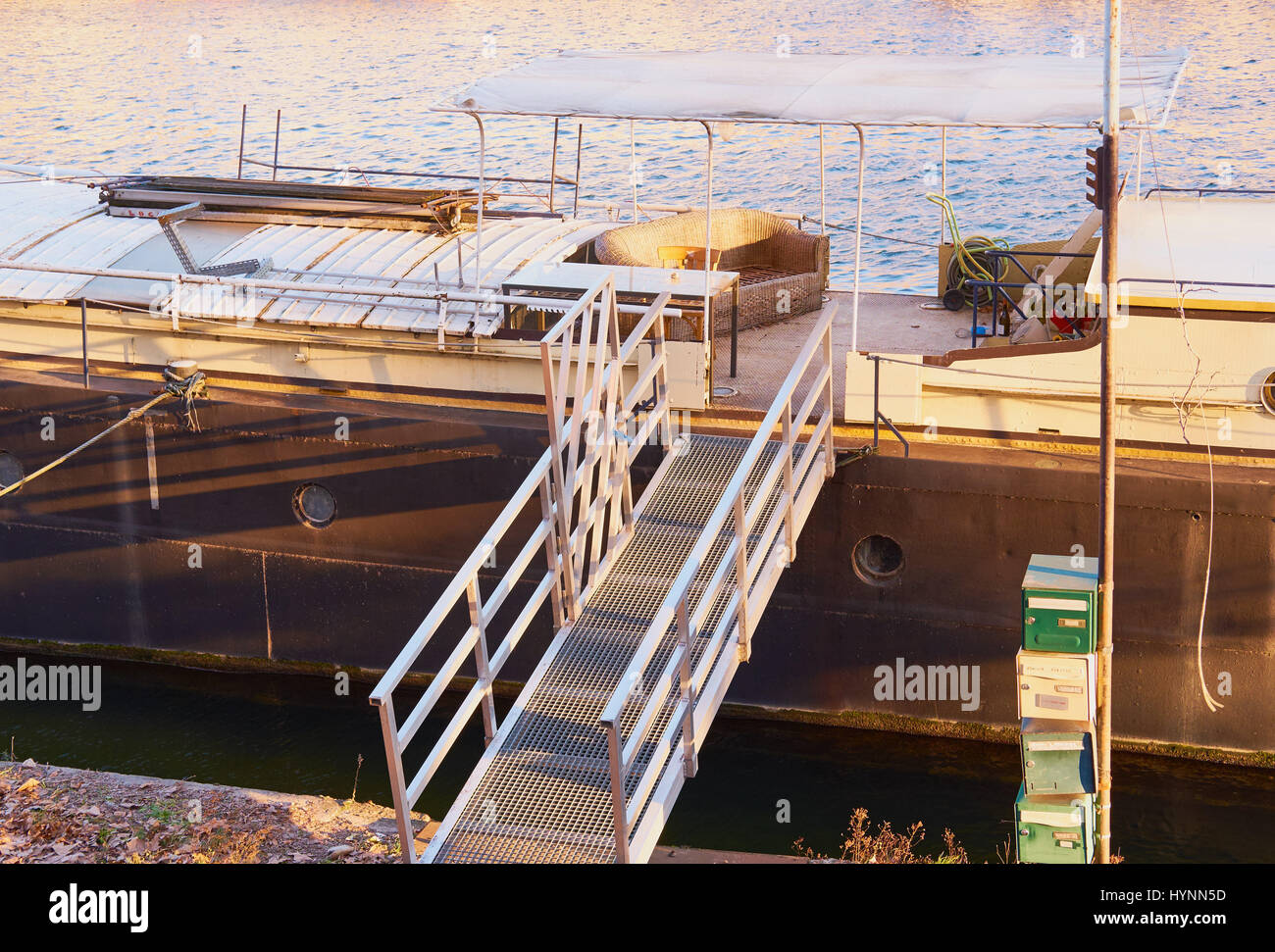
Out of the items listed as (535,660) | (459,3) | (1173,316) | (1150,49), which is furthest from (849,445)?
(459,3)

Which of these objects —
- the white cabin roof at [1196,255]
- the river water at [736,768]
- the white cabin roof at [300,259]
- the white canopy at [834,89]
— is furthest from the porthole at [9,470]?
the white cabin roof at [1196,255]

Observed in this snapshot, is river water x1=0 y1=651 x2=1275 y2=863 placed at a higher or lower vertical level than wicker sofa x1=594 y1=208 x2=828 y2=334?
lower

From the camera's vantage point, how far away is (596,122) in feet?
129

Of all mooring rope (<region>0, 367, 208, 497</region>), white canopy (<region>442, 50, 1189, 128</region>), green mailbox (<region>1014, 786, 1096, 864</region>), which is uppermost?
white canopy (<region>442, 50, 1189, 128</region>)

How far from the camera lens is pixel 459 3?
62.1m

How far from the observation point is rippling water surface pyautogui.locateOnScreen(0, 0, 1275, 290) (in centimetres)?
3400

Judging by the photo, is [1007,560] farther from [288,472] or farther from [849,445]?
[288,472]

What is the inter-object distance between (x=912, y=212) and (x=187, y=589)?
21.5 m

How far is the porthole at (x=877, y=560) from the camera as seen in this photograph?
13023 millimetres

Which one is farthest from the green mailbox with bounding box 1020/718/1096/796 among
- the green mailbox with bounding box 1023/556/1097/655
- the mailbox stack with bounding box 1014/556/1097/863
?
the green mailbox with bounding box 1023/556/1097/655

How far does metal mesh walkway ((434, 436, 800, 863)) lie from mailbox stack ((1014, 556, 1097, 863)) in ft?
6.87

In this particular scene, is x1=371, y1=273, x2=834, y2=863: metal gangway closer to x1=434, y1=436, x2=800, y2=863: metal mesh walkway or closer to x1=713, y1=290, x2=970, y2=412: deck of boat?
x1=434, y1=436, x2=800, y2=863: metal mesh walkway

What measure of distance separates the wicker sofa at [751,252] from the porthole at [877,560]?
3012 mm

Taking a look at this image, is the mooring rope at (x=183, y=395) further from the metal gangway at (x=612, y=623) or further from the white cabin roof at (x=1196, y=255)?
the white cabin roof at (x=1196, y=255)
